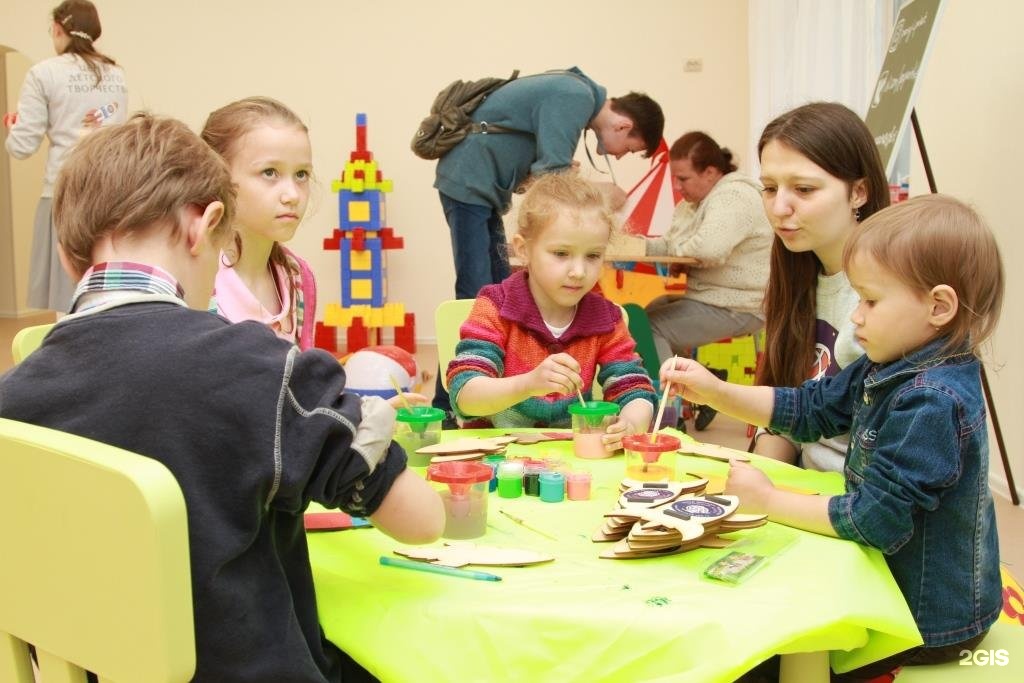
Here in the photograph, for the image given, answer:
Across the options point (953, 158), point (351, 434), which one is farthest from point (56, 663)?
point (953, 158)

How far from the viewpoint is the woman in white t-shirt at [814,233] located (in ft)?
6.53

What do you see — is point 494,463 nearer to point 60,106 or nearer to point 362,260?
point 60,106

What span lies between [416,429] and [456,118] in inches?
104

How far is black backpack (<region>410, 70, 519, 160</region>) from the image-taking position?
163 inches

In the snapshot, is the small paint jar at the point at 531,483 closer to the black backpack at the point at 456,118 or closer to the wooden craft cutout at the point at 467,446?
the wooden craft cutout at the point at 467,446

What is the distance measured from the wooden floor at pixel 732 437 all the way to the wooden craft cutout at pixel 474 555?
2.07 metres

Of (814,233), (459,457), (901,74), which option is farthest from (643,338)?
(459,457)

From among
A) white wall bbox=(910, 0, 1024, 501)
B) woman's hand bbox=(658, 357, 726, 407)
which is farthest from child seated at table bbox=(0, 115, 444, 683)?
white wall bbox=(910, 0, 1024, 501)

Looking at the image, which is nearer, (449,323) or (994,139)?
(449,323)

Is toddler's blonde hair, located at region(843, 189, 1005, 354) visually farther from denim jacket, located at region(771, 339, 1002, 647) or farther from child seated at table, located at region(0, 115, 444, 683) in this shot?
child seated at table, located at region(0, 115, 444, 683)

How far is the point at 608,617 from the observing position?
1051mm

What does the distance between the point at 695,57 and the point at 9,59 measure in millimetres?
5069

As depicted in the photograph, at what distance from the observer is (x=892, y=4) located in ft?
15.3

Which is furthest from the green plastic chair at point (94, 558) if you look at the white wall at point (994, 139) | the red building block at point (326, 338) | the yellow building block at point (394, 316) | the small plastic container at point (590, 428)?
the red building block at point (326, 338)
